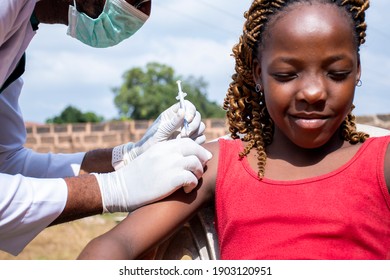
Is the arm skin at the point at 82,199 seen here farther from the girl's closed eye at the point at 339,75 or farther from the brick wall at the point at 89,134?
the brick wall at the point at 89,134

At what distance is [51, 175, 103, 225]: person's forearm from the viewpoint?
2.45 metres

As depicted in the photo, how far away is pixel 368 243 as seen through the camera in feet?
6.56

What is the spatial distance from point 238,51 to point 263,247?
76 cm

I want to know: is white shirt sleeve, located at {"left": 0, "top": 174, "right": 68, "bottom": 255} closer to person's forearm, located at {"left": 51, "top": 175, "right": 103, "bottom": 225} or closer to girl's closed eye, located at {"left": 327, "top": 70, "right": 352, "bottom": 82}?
person's forearm, located at {"left": 51, "top": 175, "right": 103, "bottom": 225}

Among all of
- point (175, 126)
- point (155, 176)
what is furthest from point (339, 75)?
point (175, 126)

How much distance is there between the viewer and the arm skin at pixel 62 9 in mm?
3080

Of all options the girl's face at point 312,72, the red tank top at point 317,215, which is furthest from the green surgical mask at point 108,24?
the red tank top at point 317,215

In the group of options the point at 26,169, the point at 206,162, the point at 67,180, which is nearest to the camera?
the point at 206,162

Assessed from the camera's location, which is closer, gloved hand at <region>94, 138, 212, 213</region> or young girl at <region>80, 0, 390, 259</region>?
young girl at <region>80, 0, 390, 259</region>

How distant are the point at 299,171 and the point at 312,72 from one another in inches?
14.0

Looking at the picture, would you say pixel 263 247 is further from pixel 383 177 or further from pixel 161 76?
pixel 161 76

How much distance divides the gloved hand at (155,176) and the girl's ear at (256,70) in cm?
32

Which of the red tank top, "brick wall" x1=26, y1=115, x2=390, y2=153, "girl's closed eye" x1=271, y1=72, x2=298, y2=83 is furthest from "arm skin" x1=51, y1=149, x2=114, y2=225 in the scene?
"brick wall" x1=26, y1=115, x2=390, y2=153
